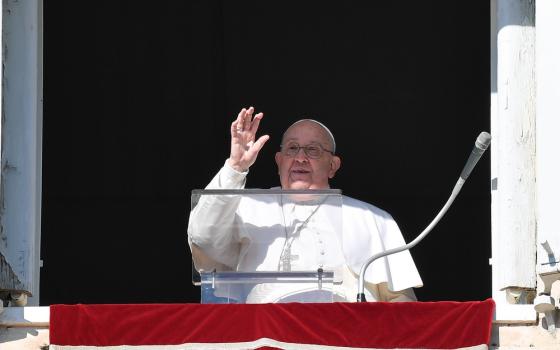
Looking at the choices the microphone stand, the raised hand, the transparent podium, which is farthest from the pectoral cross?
the raised hand

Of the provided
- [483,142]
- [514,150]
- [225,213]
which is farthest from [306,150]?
[483,142]

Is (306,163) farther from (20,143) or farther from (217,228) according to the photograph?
(20,143)

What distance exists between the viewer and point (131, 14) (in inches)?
362

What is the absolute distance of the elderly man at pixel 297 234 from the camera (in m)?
6.79

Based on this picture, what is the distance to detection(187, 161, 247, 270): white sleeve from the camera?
6.96m

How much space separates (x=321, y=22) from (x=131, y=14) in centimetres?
89

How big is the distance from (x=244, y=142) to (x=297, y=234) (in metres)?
0.44

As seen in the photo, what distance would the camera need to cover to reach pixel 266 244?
696 cm

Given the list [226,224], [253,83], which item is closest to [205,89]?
[253,83]

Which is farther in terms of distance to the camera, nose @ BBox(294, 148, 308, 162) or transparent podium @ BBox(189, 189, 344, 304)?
nose @ BBox(294, 148, 308, 162)

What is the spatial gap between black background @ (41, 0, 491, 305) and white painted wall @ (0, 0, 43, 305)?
2378mm

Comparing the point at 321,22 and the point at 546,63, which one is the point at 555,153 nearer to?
the point at 546,63

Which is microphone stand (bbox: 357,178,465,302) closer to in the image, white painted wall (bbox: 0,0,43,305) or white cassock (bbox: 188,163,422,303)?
white cassock (bbox: 188,163,422,303)

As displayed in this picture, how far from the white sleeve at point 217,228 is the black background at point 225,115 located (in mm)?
2284
